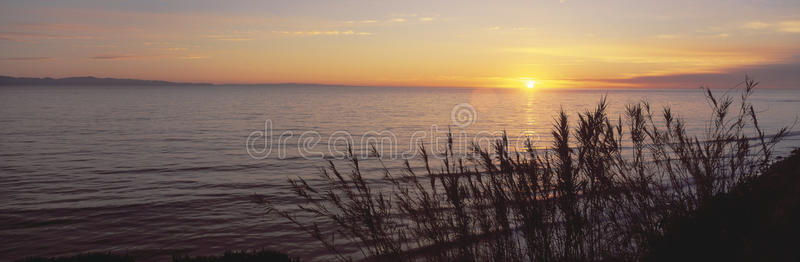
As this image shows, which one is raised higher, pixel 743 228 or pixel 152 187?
pixel 743 228

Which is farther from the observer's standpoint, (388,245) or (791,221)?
(388,245)

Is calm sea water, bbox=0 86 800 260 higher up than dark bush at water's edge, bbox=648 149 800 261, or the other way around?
dark bush at water's edge, bbox=648 149 800 261

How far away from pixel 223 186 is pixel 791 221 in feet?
53.6

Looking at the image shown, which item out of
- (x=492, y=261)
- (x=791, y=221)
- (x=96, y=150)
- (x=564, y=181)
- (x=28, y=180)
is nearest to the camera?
(x=791, y=221)

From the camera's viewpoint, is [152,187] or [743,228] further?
[152,187]

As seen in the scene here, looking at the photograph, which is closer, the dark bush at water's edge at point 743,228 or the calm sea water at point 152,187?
the dark bush at water's edge at point 743,228

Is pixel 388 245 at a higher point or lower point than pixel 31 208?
higher

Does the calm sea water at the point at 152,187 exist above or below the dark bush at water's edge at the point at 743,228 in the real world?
below

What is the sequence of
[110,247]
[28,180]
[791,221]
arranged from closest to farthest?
[791,221]
[110,247]
[28,180]

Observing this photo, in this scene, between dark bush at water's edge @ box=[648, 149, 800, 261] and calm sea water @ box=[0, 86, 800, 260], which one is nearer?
dark bush at water's edge @ box=[648, 149, 800, 261]

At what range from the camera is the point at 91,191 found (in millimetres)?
15938

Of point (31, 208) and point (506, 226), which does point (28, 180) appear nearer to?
point (31, 208)

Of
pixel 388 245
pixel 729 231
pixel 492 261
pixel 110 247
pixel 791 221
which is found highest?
pixel 791 221

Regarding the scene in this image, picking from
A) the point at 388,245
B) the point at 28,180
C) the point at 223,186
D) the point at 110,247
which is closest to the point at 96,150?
the point at 28,180
